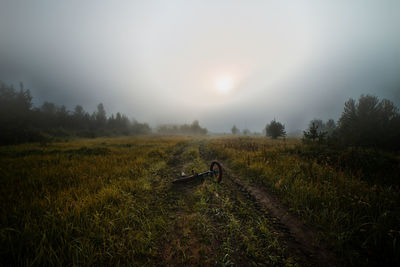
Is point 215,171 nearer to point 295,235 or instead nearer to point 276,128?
point 295,235

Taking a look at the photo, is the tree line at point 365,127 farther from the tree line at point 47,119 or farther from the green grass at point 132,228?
the tree line at point 47,119

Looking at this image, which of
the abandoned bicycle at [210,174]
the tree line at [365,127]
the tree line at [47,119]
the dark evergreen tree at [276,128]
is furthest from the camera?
the tree line at [47,119]

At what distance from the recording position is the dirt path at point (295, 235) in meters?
2.31

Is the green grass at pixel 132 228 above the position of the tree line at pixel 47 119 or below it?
below

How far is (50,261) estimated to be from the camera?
6.42ft

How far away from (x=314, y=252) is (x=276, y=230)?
707mm

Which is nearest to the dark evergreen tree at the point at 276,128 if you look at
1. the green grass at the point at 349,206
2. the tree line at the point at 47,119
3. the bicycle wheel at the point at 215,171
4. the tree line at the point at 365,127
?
the tree line at the point at 365,127

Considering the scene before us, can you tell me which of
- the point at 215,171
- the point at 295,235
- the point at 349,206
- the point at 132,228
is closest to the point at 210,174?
the point at 215,171

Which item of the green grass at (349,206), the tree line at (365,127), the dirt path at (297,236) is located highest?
the tree line at (365,127)

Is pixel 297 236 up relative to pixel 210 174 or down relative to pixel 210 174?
down

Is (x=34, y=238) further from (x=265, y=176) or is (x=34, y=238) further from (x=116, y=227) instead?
(x=265, y=176)

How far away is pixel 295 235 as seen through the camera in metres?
2.82

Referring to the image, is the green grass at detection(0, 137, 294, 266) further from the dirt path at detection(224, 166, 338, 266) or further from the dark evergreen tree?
the dark evergreen tree

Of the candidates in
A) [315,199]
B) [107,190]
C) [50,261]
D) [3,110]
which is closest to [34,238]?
[50,261]
